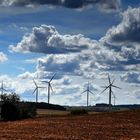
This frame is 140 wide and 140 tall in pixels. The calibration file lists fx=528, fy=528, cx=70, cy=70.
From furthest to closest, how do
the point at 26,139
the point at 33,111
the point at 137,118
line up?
1. the point at 33,111
2. the point at 137,118
3. the point at 26,139

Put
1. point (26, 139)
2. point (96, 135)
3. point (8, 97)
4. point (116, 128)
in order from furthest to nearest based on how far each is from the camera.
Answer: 1. point (8, 97)
2. point (116, 128)
3. point (96, 135)
4. point (26, 139)

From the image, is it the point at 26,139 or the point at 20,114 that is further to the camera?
the point at 20,114

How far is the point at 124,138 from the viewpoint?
37.6m

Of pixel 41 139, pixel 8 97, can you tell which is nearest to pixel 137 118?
pixel 41 139

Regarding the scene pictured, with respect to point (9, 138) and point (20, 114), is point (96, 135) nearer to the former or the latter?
point (9, 138)

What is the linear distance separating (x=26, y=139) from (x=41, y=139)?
1.02 meters

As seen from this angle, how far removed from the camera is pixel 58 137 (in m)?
37.2

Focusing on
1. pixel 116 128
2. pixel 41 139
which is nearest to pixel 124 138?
pixel 41 139

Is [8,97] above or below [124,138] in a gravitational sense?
above

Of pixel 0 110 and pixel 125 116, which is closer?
pixel 125 116

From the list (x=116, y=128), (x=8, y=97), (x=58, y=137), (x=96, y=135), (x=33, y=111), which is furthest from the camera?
(x=33, y=111)

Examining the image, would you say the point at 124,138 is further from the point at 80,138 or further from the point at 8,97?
the point at 8,97

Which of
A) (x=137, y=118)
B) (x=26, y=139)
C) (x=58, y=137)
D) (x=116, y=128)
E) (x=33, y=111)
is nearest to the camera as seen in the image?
(x=26, y=139)

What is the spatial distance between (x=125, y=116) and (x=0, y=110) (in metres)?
24.7
